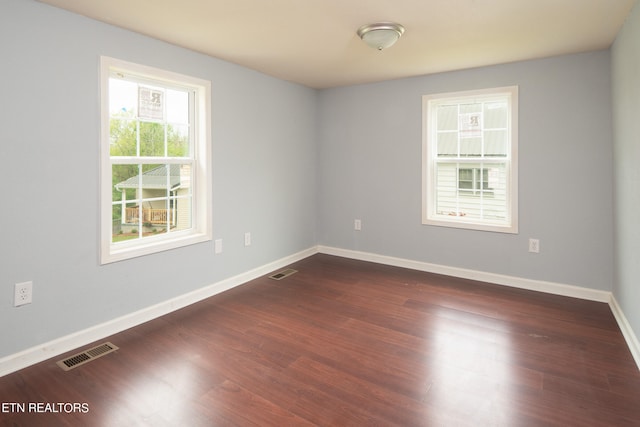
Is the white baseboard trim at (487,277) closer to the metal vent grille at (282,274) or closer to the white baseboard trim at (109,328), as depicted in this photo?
the metal vent grille at (282,274)

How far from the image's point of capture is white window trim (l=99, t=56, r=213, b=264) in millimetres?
2699

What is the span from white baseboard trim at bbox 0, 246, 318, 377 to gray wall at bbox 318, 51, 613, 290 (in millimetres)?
1731

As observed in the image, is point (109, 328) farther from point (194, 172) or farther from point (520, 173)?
point (520, 173)

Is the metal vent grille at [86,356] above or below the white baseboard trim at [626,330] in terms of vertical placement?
below

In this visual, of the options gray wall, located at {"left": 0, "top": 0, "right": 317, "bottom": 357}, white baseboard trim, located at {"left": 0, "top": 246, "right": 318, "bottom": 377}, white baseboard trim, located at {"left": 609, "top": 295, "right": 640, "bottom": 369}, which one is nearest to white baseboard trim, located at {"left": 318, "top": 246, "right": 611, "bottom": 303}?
white baseboard trim, located at {"left": 609, "top": 295, "right": 640, "bottom": 369}

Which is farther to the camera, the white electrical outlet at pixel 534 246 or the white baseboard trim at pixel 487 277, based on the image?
the white electrical outlet at pixel 534 246

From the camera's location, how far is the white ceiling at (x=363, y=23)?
2.42 meters

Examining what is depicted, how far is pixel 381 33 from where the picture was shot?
2771 millimetres

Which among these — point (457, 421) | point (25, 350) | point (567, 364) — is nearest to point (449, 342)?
point (567, 364)

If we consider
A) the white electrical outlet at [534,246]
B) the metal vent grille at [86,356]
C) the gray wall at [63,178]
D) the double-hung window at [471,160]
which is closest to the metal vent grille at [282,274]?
the gray wall at [63,178]

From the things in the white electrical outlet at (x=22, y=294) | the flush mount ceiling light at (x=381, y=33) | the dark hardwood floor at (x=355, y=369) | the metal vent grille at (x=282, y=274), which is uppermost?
the flush mount ceiling light at (x=381, y=33)

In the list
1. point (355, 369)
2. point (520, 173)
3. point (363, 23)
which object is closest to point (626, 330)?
point (520, 173)

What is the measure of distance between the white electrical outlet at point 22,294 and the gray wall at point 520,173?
346 centimetres

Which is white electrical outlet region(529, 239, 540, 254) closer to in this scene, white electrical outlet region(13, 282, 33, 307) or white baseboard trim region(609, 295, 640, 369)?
white baseboard trim region(609, 295, 640, 369)
